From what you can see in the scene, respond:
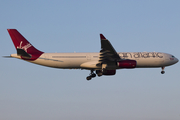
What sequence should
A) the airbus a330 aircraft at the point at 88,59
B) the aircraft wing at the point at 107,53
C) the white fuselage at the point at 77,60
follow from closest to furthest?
the aircraft wing at the point at 107,53, the airbus a330 aircraft at the point at 88,59, the white fuselage at the point at 77,60

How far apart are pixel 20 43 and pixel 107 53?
Answer: 17554 millimetres

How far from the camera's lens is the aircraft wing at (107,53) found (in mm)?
47122

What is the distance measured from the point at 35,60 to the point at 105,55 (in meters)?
13.6

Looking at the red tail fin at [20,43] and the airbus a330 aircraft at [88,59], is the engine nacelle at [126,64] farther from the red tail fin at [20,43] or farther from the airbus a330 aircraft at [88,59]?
the red tail fin at [20,43]

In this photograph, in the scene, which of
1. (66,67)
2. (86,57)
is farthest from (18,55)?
(86,57)

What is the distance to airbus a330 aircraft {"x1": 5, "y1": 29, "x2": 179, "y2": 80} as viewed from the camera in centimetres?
5350

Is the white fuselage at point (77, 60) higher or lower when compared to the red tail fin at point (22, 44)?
lower

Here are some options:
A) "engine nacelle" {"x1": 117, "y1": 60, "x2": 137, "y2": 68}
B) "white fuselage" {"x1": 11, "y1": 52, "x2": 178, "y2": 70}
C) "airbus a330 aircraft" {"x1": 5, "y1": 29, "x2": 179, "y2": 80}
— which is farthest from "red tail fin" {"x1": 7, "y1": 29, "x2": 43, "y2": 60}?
"engine nacelle" {"x1": 117, "y1": 60, "x2": 137, "y2": 68}

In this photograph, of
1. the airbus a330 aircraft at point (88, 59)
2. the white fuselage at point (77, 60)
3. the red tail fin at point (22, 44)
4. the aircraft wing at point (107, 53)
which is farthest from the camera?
the red tail fin at point (22, 44)

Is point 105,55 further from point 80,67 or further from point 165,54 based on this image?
point 165,54

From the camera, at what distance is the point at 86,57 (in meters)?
56.5

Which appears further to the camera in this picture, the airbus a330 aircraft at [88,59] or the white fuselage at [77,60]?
the white fuselage at [77,60]

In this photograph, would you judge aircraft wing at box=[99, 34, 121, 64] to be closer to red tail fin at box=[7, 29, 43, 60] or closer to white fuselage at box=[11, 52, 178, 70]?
white fuselage at box=[11, 52, 178, 70]

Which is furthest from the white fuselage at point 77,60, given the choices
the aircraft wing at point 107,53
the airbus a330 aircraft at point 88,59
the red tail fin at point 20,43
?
the aircraft wing at point 107,53
